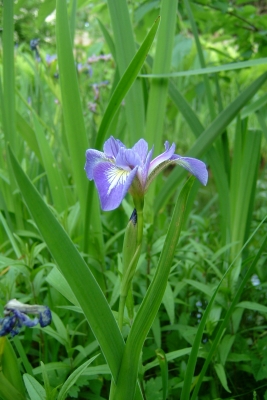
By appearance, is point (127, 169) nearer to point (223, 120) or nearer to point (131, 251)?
point (131, 251)

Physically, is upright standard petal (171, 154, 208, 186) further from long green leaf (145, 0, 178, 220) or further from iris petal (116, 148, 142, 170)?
long green leaf (145, 0, 178, 220)

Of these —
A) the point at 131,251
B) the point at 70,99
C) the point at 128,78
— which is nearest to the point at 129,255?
the point at 131,251

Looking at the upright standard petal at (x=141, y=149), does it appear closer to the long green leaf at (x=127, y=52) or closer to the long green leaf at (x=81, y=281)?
the long green leaf at (x=81, y=281)

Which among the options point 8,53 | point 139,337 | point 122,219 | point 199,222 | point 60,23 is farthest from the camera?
point 199,222

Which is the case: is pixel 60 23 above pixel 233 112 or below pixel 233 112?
above

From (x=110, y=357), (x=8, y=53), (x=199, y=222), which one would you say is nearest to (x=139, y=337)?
(x=110, y=357)

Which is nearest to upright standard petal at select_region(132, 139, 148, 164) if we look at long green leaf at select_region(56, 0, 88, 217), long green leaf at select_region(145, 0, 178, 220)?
long green leaf at select_region(56, 0, 88, 217)

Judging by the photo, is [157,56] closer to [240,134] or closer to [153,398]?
[240,134]
